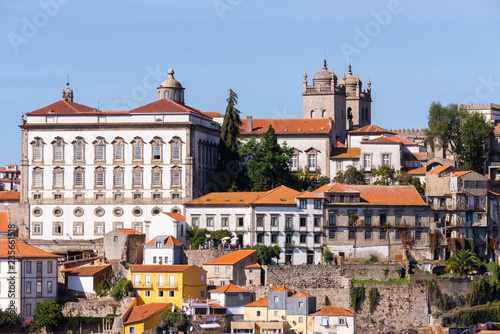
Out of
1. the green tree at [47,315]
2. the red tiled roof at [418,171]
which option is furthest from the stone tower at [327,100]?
Answer: the green tree at [47,315]

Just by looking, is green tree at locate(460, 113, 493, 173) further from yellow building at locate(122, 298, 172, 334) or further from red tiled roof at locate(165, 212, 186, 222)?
yellow building at locate(122, 298, 172, 334)

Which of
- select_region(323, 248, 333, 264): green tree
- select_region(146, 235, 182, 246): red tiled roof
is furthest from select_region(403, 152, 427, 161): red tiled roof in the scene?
select_region(146, 235, 182, 246): red tiled roof

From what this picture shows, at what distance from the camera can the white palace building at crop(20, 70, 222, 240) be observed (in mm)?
94562

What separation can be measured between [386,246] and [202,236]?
560 inches

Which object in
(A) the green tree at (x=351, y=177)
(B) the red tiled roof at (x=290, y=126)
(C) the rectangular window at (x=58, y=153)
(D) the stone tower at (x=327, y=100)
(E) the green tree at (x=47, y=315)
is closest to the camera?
(E) the green tree at (x=47, y=315)

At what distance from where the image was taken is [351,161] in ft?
339

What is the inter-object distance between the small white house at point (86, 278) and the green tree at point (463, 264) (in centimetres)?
2510

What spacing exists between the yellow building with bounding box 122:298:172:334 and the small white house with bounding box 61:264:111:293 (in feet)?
16.5

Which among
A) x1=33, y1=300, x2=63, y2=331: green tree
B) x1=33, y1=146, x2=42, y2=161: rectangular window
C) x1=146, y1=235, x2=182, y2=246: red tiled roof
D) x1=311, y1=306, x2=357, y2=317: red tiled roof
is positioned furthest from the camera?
x1=33, y1=146, x2=42, y2=161: rectangular window

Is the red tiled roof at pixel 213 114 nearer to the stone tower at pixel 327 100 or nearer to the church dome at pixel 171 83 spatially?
the church dome at pixel 171 83

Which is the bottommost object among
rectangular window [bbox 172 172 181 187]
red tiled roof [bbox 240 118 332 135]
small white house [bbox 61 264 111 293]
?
small white house [bbox 61 264 111 293]

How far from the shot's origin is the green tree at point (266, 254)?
84750mm

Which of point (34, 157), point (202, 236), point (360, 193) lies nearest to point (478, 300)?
point (360, 193)

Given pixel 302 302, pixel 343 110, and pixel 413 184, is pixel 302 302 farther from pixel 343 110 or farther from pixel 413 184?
pixel 343 110
